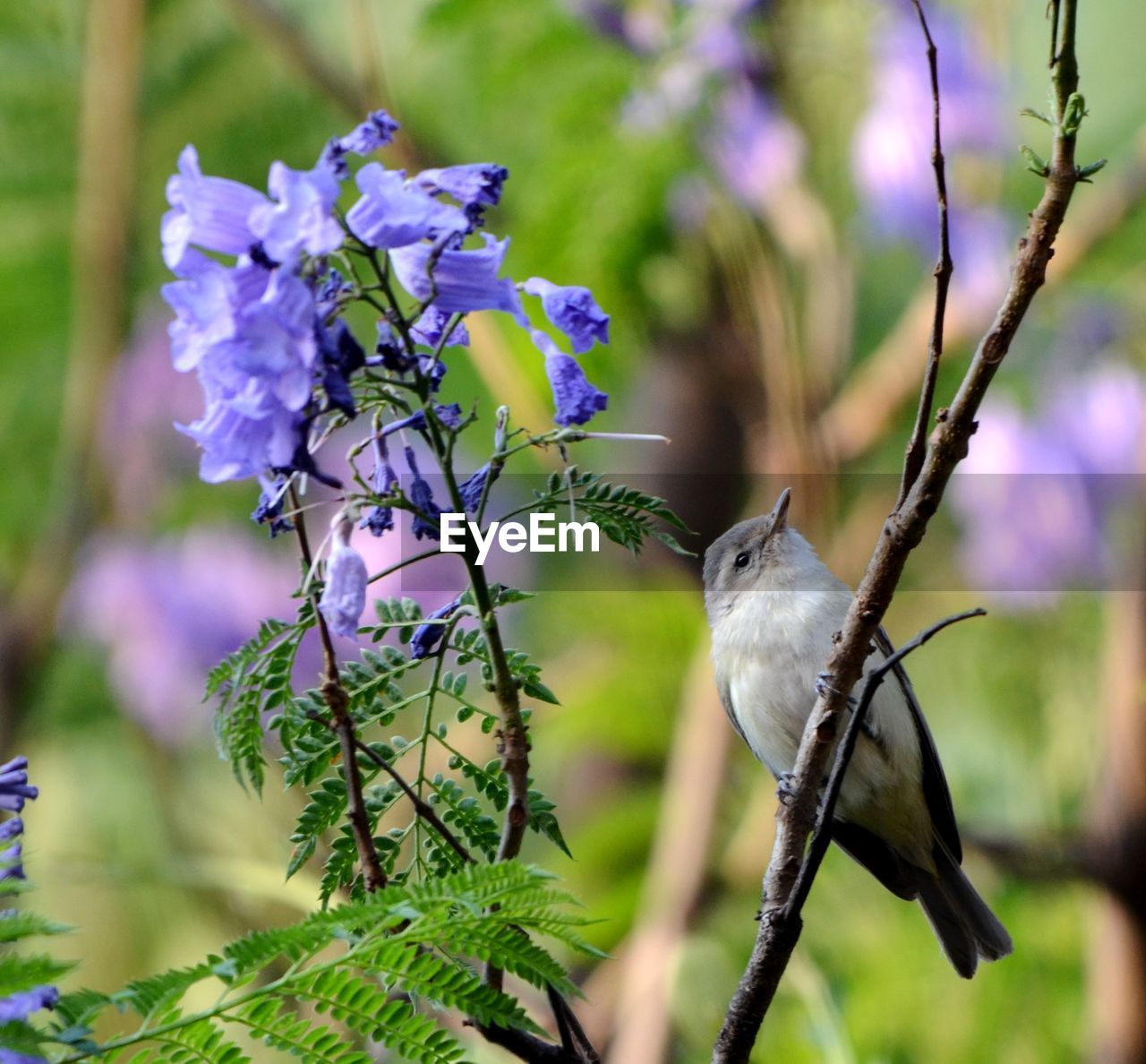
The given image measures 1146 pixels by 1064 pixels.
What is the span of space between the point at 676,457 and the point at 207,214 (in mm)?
3575

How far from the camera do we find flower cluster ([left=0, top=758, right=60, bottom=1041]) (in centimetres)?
108

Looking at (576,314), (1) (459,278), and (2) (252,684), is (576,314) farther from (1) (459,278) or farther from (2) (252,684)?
(2) (252,684)

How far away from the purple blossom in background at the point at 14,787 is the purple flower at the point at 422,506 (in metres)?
0.36

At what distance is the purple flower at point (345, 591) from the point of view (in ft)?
3.67

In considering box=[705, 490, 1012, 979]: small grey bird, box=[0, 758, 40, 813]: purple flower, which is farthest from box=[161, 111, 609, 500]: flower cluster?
box=[705, 490, 1012, 979]: small grey bird

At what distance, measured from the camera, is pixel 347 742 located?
1178 mm

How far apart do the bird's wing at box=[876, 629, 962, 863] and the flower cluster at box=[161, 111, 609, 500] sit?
1386mm

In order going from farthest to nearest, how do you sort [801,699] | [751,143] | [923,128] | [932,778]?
1. [923,128]
2. [751,143]
3. [932,778]
4. [801,699]

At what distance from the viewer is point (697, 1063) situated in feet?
9.80

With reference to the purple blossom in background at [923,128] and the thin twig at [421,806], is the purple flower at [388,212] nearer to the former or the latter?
the thin twig at [421,806]

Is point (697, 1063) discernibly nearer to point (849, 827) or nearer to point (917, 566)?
point (849, 827)

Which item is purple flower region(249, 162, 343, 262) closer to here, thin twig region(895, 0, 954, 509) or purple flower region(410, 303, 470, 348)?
purple flower region(410, 303, 470, 348)

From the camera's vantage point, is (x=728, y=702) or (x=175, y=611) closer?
(x=728, y=702)

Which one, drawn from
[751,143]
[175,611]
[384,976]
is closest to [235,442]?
[384,976]
